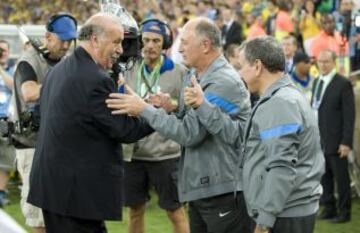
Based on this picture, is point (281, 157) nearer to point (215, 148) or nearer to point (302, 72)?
point (215, 148)

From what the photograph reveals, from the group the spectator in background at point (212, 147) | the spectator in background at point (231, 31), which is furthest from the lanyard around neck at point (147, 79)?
the spectator in background at point (231, 31)

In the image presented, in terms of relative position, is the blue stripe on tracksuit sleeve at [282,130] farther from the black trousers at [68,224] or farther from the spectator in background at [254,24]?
the spectator in background at [254,24]

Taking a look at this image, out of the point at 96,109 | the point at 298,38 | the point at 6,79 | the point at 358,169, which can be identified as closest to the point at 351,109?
the point at 358,169

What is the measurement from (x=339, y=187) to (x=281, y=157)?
5.14 metres

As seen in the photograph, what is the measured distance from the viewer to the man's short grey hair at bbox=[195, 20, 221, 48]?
5867 mm

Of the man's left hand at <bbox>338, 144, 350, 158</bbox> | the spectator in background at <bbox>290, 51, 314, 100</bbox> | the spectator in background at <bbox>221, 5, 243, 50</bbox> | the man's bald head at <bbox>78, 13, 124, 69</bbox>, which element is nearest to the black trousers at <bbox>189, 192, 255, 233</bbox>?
the man's bald head at <bbox>78, 13, 124, 69</bbox>

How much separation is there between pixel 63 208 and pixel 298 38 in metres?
10.4

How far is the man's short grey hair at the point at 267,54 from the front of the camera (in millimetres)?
5246

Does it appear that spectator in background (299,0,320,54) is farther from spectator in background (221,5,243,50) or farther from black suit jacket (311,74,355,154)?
black suit jacket (311,74,355,154)

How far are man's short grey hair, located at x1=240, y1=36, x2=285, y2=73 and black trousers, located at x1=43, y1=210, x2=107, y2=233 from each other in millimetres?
1451

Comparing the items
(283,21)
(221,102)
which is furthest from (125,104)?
(283,21)

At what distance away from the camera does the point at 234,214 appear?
5945mm

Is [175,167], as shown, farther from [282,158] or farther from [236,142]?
[282,158]

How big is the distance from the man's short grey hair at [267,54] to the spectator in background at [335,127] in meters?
4.55
